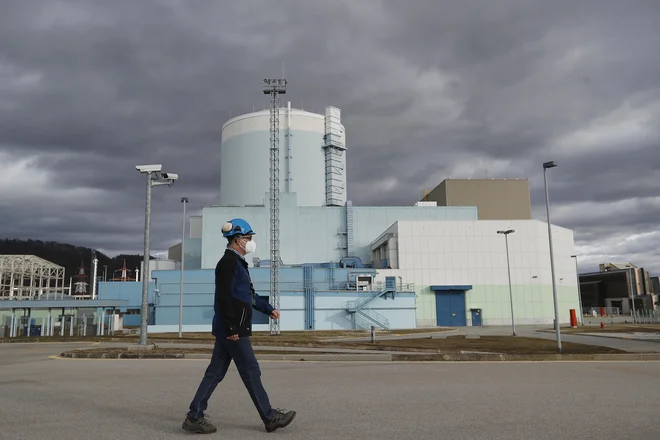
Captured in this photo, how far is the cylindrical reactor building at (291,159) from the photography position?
65.4m

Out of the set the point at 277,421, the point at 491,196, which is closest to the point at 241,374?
the point at 277,421

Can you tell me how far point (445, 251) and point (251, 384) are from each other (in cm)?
5096

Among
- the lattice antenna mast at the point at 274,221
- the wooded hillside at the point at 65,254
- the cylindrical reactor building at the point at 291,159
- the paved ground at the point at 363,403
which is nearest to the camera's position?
the paved ground at the point at 363,403

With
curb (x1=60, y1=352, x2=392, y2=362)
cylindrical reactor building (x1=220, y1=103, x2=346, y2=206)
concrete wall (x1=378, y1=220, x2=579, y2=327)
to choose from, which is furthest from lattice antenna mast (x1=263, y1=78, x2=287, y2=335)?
curb (x1=60, y1=352, x2=392, y2=362)

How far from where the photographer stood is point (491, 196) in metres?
77.3

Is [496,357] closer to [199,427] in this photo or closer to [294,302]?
[199,427]

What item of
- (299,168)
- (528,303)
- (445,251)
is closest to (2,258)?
(299,168)

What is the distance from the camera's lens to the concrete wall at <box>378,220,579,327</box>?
54.0 m

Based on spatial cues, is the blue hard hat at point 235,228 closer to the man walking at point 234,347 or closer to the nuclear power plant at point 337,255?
the man walking at point 234,347

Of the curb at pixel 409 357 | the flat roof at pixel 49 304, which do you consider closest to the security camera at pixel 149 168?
the curb at pixel 409 357

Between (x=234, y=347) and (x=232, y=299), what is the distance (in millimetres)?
481

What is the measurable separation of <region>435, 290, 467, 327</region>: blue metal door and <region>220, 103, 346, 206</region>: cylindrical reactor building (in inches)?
724

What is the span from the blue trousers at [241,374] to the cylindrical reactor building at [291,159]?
194 feet

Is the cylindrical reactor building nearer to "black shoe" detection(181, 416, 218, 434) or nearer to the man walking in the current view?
the man walking
